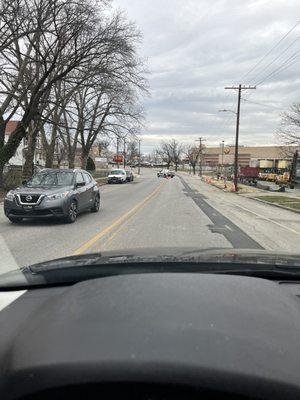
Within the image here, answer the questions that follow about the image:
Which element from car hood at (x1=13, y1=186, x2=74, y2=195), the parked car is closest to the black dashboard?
car hood at (x1=13, y1=186, x2=74, y2=195)

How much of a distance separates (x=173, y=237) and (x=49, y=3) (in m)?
19.1

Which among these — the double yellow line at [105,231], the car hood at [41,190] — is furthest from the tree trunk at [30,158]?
the car hood at [41,190]

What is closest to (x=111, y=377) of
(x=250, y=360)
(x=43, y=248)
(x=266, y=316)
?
(x=250, y=360)

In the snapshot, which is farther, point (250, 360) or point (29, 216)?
point (29, 216)

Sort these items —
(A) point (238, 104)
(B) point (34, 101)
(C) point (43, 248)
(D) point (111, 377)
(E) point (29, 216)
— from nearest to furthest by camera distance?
(D) point (111, 377), (C) point (43, 248), (E) point (29, 216), (B) point (34, 101), (A) point (238, 104)

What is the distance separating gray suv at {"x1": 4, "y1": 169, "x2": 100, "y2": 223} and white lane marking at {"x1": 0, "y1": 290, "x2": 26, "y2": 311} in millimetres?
10977

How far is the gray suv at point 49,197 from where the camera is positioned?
13.6 m

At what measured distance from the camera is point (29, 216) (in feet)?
44.7

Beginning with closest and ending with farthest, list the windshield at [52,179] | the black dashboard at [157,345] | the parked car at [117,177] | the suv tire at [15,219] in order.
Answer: the black dashboard at [157,345] < the suv tire at [15,219] < the windshield at [52,179] < the parked car at [117,177]

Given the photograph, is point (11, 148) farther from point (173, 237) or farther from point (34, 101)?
point (173, 237)

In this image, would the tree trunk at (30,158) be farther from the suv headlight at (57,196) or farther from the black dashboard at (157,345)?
the black dashboard at (157,345)

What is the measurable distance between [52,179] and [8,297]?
1267cm

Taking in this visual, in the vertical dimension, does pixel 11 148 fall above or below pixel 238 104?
below

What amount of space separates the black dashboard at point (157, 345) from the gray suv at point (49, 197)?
11639 mm
